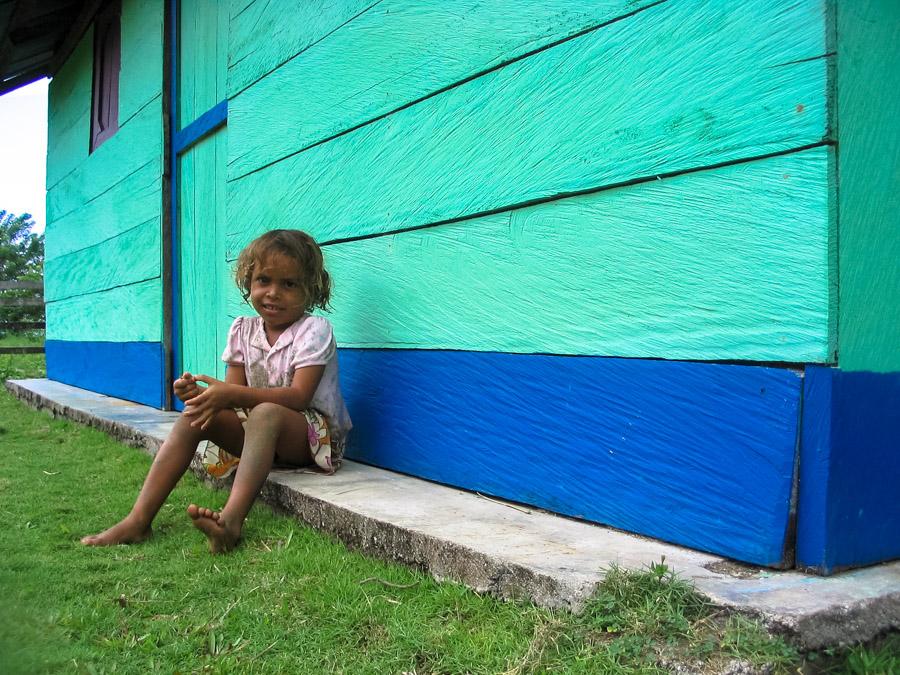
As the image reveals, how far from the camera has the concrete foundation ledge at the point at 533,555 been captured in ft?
4.36

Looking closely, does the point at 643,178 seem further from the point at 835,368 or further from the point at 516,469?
the point at 516,469

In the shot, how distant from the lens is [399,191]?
2.63 metres

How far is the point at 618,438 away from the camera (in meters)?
1.86

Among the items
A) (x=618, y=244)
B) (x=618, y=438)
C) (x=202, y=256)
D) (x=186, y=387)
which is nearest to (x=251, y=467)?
(x=186, y=387)

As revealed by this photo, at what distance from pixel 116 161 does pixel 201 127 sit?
1856 millimetres

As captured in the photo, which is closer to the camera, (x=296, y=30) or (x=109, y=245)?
(x=296, y=30)

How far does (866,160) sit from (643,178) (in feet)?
1.54

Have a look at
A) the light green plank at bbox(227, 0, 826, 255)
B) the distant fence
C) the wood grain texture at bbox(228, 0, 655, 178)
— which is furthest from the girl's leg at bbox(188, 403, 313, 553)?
the distant fence

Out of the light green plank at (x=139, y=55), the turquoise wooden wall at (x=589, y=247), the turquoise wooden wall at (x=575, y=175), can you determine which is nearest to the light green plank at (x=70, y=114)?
the light green plank at (x=139, y=55)

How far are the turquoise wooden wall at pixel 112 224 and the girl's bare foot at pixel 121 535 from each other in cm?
289

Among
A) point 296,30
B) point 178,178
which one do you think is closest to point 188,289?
point 178,178

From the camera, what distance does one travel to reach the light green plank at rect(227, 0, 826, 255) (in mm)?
1551

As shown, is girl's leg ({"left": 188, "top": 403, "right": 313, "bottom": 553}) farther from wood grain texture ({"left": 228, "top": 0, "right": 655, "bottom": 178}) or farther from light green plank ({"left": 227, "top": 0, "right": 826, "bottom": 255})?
wood grain texture ({"left": 228, "top": 0, "right": 655, "bottom": 178})

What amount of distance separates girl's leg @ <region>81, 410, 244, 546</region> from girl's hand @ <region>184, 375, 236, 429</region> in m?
0.10
